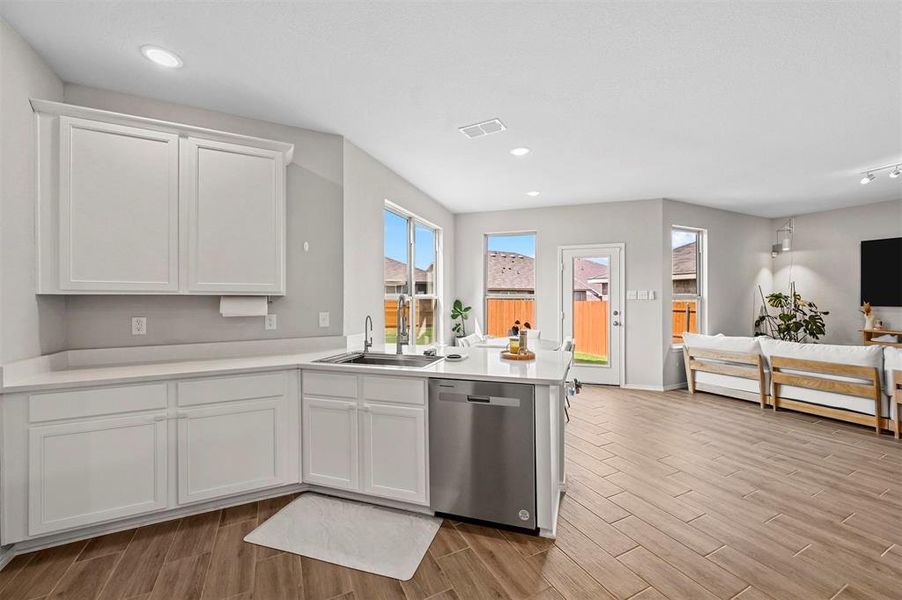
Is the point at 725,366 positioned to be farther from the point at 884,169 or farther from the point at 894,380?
the point at 884,169

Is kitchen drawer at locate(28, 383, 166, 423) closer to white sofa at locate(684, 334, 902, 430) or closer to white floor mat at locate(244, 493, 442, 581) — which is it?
white floor mat at locate(244, 493, 442, 581)

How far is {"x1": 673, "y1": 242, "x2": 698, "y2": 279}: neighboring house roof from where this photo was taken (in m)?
6.12

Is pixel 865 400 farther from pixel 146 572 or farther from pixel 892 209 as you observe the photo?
pixel 146 572

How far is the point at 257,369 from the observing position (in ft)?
8.25

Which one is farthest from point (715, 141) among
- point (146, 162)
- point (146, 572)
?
point (146, 572)

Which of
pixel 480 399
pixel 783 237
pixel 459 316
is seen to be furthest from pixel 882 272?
pixel 480 399

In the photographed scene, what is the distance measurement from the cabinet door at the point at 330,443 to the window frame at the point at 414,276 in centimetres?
99

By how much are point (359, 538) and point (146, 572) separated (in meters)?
0.98

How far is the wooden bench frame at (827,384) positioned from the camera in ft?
12.6

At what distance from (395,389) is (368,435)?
34 cm

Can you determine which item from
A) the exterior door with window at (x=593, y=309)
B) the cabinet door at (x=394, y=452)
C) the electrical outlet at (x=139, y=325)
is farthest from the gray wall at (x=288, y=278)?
the exterior door with window at (x=593, y=309)

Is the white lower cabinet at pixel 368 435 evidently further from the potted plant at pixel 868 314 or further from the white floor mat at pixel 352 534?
the potted plant at pixel 868 314

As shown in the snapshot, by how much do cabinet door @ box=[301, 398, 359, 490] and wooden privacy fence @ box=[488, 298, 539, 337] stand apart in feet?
13.8

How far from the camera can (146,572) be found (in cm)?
194
